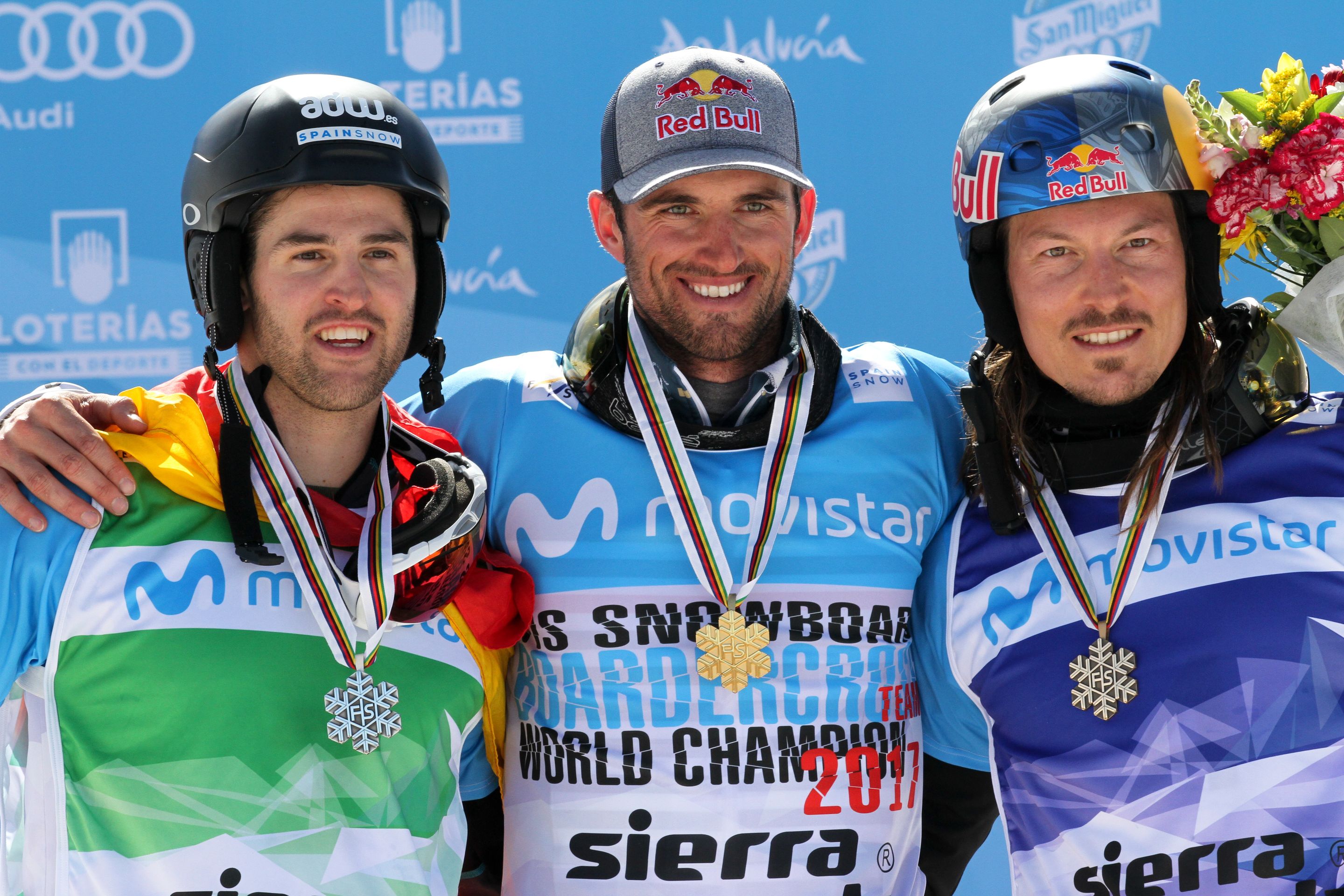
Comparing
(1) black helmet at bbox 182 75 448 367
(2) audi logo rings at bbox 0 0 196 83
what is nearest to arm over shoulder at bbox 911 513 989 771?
(1) black helmet at bbox 182 75 448 367

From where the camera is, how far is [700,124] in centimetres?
249

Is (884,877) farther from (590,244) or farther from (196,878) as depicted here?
A: (590,244)

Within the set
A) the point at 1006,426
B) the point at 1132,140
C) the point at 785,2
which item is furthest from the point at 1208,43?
the point at 1006,426

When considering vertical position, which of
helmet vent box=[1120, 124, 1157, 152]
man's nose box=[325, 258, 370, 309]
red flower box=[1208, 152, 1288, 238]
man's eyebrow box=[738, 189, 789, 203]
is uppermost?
helmet vent box=[1120, 124, 1157, 152]

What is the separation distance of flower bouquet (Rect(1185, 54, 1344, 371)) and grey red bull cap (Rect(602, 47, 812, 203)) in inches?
33.3

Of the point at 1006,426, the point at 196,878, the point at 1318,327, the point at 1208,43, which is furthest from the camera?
the point at 1208,43

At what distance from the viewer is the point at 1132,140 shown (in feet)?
7.61

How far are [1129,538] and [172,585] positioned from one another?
1740 millimetres

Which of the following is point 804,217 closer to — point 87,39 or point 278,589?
point 278,589

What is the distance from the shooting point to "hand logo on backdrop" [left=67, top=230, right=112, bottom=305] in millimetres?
4188

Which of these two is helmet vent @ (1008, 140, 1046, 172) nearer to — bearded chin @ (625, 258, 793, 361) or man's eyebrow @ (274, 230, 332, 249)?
bearded chin @ (625, 258, 793, 361)

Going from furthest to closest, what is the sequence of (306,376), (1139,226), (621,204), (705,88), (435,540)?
1. (621,204)
2. (705,88)
3. (1139,226)
4. (306,376)
5. (435,540)

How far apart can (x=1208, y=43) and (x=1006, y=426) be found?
243 centimetres

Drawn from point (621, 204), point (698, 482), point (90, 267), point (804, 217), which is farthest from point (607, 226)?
point (90, 267)
